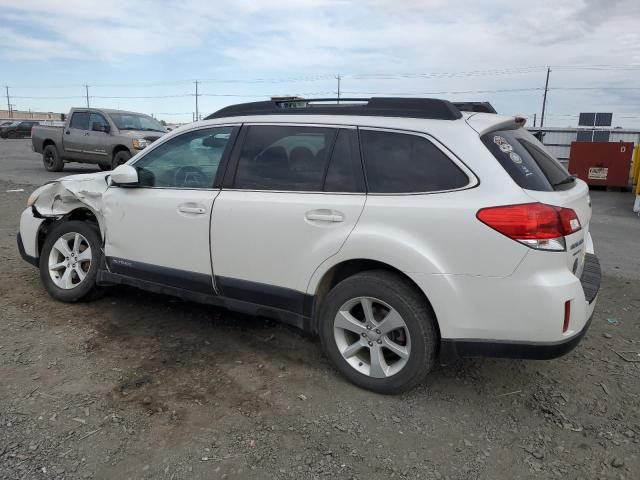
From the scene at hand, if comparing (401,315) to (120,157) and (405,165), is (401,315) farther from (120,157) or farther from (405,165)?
(120,157)

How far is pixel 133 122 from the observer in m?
13.8

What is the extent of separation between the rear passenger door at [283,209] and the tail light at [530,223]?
0.78 metres

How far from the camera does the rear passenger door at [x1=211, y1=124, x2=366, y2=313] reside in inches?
125

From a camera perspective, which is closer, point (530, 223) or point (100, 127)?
point (530, 223)

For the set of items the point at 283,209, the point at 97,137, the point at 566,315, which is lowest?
the point at 566,315

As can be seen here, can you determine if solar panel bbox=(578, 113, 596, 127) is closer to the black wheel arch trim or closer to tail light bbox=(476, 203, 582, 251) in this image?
tail light bbox=(476, 203, 582, 251)

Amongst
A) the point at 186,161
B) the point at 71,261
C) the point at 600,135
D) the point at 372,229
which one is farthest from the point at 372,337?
the point at 600,135

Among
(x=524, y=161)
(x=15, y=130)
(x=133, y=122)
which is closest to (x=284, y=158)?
(x=524, y=161)

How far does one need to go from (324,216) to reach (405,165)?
0.56 m

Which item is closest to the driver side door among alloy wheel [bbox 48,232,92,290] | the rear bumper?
alloy wheel [bbox 48,232,92,290]

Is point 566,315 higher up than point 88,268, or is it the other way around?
point 566,315

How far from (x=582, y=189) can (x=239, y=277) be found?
7.52 ft

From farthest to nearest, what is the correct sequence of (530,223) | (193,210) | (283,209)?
(193,210) → (283,209) → (530,223)

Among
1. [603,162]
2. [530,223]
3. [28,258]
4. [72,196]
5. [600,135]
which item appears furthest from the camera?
[600,135]
